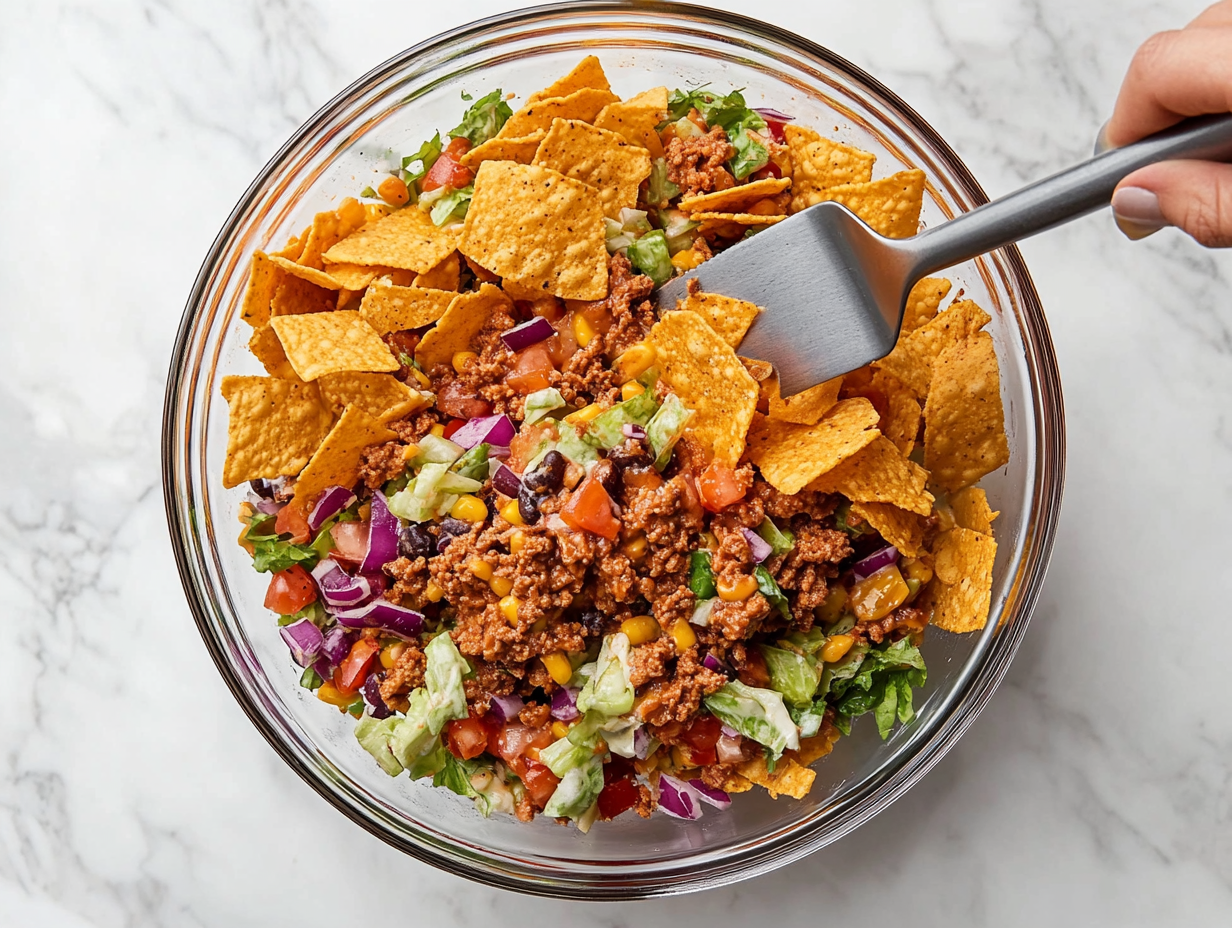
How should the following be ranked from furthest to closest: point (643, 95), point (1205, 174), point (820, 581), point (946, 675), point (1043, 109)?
1. point (1043, 109)
2. point (946, 675)
3. point (643, 95)
4. point (820, 581)
5. point (1205, 174)

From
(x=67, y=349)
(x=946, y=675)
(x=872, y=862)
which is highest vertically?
(x=67, y=349)

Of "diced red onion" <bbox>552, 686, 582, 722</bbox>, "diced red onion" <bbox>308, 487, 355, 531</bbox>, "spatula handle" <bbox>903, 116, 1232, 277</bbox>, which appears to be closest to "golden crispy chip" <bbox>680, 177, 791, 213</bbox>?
"spatula handle" <bbox>903, 116, 1232, 277</bbox>

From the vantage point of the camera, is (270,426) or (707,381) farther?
(270,426)

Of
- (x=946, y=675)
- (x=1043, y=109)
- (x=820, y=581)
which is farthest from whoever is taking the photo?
→ (x=1043, y=109)

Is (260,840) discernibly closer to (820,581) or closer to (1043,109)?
(820,581)

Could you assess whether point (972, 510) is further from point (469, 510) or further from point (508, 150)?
point (508, 150)

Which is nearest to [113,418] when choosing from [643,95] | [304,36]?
[304,36]

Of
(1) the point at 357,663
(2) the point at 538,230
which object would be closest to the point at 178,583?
(1) the point at 357,663
